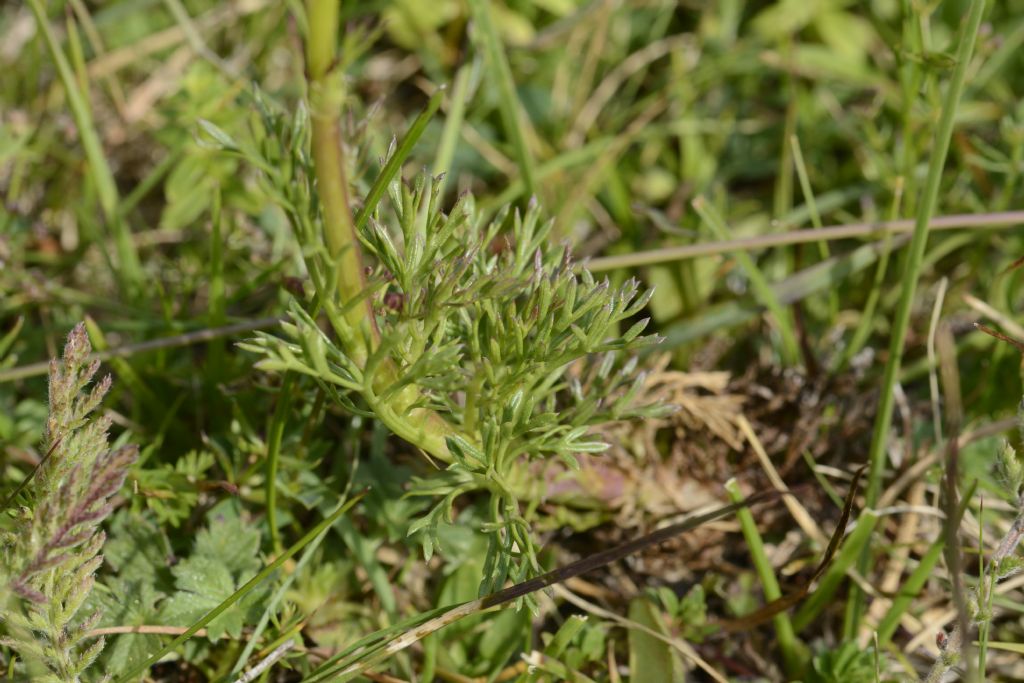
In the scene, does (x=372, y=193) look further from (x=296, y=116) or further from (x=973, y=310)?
(x=973, y=310)

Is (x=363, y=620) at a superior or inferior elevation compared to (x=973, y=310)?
inferior

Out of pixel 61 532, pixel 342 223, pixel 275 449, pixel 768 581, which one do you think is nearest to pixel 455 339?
pixel 342 223

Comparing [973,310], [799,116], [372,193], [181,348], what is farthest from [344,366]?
[799,116]

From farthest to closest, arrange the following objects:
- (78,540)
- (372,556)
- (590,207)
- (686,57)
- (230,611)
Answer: (686,57) < (590,207) < (372,556) < (230,611) < (78,540)

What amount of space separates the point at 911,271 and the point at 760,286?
39 cm

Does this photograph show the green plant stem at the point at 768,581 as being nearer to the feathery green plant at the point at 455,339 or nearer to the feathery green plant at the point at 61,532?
the feathery green plant at the point at 455,339

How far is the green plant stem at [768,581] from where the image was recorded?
181cm

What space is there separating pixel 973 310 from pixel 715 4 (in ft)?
4.60

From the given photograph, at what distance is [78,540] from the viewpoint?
4.27 feet

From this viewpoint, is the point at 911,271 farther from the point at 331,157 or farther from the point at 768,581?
the point at 331,157

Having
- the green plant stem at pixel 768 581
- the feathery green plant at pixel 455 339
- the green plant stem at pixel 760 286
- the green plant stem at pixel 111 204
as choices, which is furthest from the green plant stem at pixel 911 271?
the green plant stem at pixel 111 204

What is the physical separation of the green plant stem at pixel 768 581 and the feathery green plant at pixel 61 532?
1102 mm

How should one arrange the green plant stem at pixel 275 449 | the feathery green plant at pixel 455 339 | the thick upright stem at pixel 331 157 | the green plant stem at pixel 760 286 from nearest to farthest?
the thick upright stem at pixel 331 157 → the feathery green plant at pixel 455 339 → the green plant stem at pixel 275 449 → the green plant stem at pixel 760 286

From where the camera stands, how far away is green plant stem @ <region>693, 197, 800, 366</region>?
2197 millimetres
